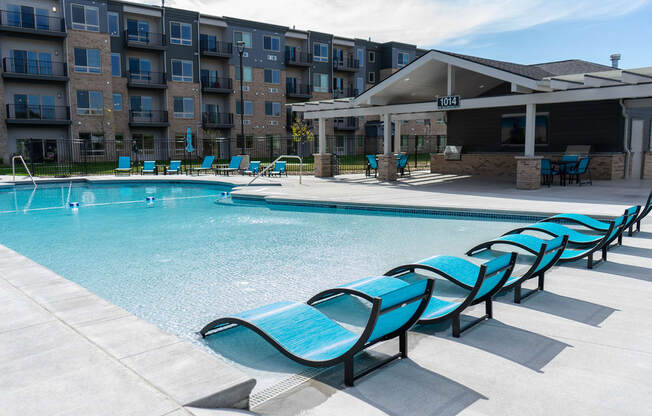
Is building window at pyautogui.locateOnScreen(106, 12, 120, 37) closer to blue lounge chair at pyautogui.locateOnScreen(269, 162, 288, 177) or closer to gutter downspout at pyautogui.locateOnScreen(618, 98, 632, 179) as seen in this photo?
blue lounge chair at pyautogui.locateOnScreen(269, 162, 288, 177)

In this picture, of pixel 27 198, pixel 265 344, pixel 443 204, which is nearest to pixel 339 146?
pixel 27 198

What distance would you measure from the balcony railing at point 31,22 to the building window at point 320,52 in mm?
21056

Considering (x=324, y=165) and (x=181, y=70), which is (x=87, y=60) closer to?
(x=181, y=70)

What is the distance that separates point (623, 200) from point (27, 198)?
17782mm

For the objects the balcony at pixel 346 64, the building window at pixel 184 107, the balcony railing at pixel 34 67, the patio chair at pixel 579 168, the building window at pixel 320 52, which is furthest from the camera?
the balcony at pixel 346 64

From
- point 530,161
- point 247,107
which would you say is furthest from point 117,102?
point 530,161

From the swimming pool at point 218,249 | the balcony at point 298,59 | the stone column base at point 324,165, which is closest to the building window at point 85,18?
the balcony at point 298,59

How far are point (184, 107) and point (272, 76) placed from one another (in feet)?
28.7

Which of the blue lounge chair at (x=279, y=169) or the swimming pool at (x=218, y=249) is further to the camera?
the blue lounge chair at (x=279, y=169)

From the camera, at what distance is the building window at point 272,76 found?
42.9m

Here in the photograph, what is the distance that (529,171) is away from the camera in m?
15.3

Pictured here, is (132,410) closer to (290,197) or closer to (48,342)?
(48,342)

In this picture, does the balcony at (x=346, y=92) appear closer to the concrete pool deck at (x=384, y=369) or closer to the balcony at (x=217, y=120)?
the balcony at (x=217, y=120)

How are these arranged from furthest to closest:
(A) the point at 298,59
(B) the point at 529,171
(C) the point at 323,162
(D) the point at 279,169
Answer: (A) the point at 298,59
(D) the point at 279,169
(C) the point at 323,162
(B) the point at 529,171
